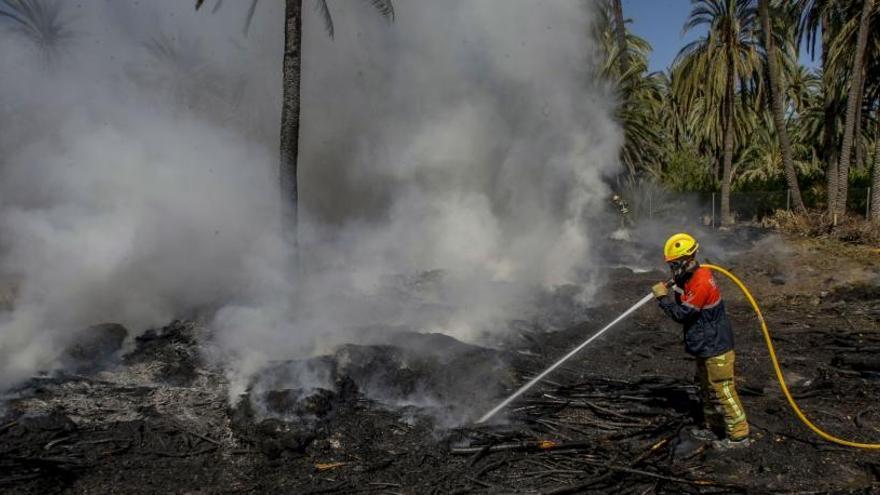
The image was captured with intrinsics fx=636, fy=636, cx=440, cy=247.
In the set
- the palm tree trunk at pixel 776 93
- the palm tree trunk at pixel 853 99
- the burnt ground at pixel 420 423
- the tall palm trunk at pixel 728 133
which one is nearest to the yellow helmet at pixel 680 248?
the burnt ground at pixel 420 423

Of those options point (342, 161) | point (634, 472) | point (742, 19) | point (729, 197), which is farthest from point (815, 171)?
point (634, 472)

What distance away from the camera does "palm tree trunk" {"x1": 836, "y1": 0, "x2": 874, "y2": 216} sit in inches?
579

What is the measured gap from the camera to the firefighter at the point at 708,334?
4.72 meters

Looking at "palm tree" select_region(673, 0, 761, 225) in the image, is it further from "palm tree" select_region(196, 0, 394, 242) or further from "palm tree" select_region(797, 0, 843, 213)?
"palm tree" select_region(196, 0, 394, 242)

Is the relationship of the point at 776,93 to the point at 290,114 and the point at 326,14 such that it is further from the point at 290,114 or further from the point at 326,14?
the point at 290,114

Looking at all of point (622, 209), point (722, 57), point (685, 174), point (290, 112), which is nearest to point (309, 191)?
point (290, 112)

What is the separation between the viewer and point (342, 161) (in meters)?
13.7

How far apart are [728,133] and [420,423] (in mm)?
17289

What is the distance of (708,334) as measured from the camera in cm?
477

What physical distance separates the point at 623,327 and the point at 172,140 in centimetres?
676

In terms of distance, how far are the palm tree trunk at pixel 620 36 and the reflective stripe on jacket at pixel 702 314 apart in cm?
1314

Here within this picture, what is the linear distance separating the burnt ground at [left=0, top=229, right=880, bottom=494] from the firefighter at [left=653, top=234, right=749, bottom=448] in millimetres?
235

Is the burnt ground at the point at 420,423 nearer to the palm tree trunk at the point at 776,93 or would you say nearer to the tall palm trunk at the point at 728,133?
the palm tree trunk at the point at 776,93

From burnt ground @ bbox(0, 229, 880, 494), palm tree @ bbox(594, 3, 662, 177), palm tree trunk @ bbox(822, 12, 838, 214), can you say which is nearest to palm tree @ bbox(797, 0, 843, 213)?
palm tree trunk @ bbox(822, 12, 838, 214)
